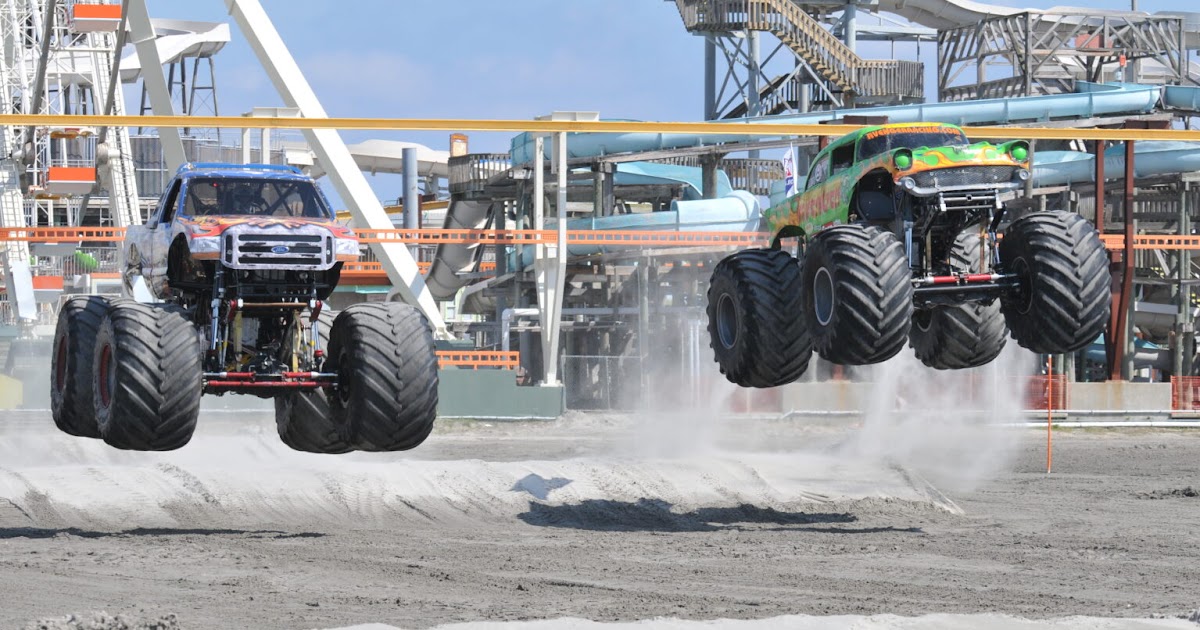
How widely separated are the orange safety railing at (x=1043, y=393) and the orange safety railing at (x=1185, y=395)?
2498 millimetres

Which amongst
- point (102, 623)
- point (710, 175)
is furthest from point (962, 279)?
point (710, 175)

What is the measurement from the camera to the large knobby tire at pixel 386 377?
1315 cm

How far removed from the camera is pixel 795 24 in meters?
43.1

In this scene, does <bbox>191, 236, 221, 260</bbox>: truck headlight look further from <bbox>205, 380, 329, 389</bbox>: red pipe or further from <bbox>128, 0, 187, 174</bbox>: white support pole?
<bbox>128, 0, 187, 174</bbox>: white support pole

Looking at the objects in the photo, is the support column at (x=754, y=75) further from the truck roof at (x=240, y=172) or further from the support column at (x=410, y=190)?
the truck roof at (x=240, y=172)

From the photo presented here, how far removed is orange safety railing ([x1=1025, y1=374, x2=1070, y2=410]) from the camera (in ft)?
101

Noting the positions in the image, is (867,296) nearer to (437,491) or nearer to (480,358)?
(437,491)

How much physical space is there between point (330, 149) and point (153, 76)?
3.42 m

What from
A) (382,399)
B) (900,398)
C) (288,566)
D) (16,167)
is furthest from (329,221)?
(16,167)

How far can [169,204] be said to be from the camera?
563 inches

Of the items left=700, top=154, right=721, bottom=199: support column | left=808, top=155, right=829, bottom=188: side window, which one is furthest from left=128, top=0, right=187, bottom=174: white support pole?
left=700, top=154, right=721, bottom=199: support column

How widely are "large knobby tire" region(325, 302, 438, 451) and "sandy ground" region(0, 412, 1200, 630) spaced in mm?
1381

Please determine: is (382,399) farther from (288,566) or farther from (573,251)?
(573,251)

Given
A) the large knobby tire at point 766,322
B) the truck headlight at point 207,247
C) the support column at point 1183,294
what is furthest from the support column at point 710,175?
the truck headlight at point 207,247
